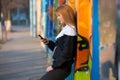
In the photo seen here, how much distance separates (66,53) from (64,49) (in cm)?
6

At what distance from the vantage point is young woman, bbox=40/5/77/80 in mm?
6043

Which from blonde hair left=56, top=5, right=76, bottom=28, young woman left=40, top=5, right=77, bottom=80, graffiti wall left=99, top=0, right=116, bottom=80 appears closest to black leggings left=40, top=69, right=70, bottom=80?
young woman left=40, top=5, right=77, bottom=80

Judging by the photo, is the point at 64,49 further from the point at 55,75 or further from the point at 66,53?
the point at 55,75

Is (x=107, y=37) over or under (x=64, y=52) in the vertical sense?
over

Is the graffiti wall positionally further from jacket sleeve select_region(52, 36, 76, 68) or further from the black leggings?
the black leggings

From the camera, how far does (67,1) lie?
334 inches

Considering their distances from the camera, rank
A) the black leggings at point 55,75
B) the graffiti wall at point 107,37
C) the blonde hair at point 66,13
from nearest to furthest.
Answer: the graffiti wall at point 107,37
the black leggings at point 55,75
the blonde hair at point 66,13

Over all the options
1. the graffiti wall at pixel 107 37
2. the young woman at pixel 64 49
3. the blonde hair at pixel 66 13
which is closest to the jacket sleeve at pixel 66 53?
the young woman at pixel 64 49

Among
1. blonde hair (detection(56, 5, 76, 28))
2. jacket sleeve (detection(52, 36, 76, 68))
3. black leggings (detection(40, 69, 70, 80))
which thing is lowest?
black leggings (detection(40, 69, 70, 80))

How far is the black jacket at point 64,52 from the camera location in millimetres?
6047

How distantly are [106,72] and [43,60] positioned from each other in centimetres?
917

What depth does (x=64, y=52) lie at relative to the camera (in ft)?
19.8

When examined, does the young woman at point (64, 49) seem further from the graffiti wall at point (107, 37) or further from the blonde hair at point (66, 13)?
the graffiti wall at point (107, 37)

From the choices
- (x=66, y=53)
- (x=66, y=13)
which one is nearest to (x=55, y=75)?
(x=66, y=53)
